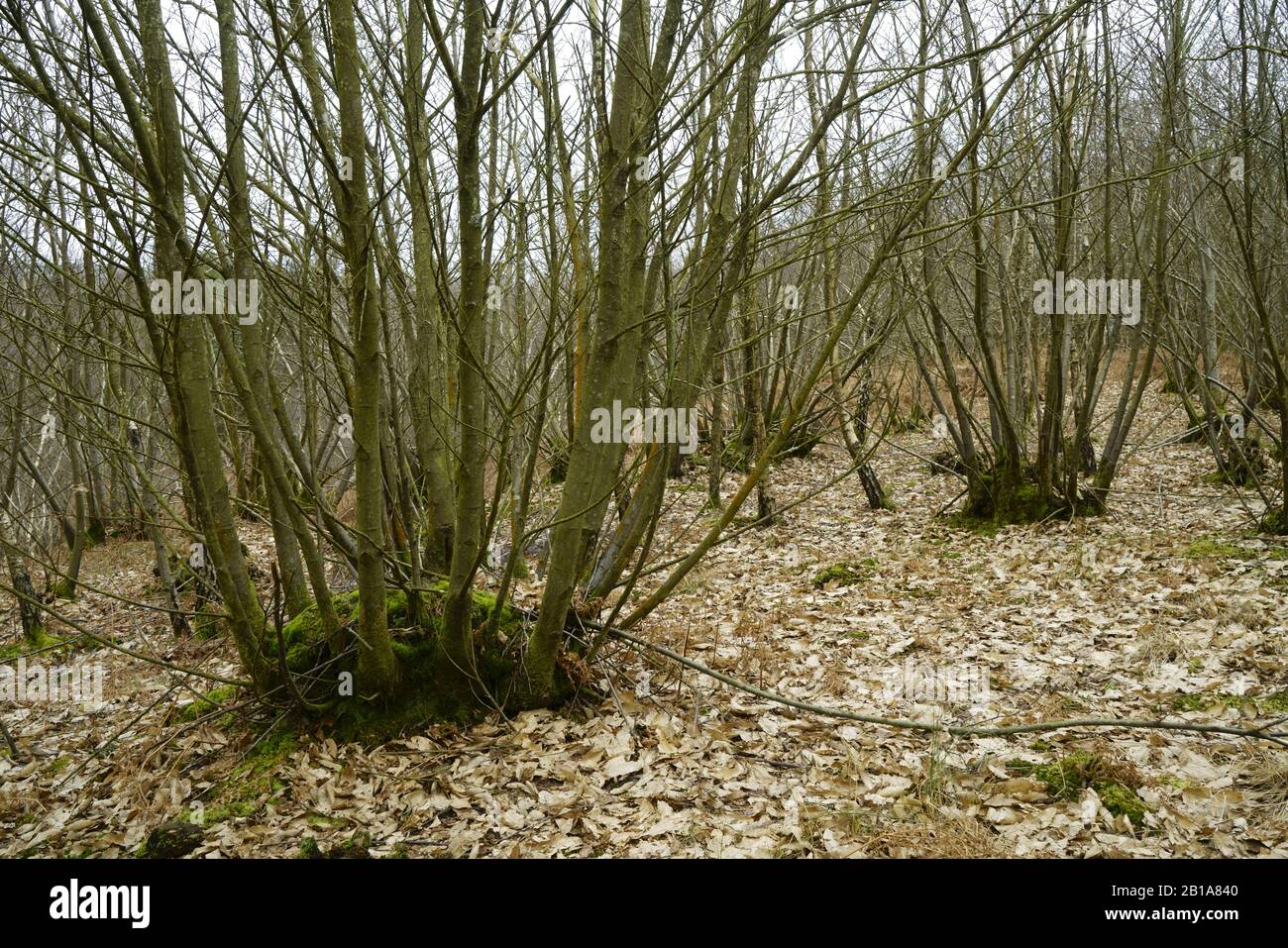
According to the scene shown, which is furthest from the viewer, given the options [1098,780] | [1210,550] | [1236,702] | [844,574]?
[844,574]

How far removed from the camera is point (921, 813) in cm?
322

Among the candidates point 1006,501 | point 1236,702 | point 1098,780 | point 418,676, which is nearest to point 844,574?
point 1006,501

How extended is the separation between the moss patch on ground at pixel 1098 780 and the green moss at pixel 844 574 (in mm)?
3543

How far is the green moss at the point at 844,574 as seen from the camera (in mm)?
7090

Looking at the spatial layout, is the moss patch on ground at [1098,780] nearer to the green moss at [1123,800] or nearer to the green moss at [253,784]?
the green moss at [1123,800]

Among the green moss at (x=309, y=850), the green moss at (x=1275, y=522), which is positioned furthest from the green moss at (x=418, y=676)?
the green moss at (x=1275, y=522)

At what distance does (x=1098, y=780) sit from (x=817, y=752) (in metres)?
1.18

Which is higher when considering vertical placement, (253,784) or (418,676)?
(418,676)

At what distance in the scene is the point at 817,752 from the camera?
390cm

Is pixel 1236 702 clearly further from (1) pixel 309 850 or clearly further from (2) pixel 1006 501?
(2) pixel 1006 501

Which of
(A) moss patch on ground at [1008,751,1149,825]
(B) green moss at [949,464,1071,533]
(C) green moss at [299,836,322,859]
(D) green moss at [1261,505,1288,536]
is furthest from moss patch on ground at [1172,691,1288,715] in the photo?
(B) green moss at [949,464,1071,533]

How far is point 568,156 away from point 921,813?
145 inches

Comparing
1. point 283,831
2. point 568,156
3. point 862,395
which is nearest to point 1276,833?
point 283,831
